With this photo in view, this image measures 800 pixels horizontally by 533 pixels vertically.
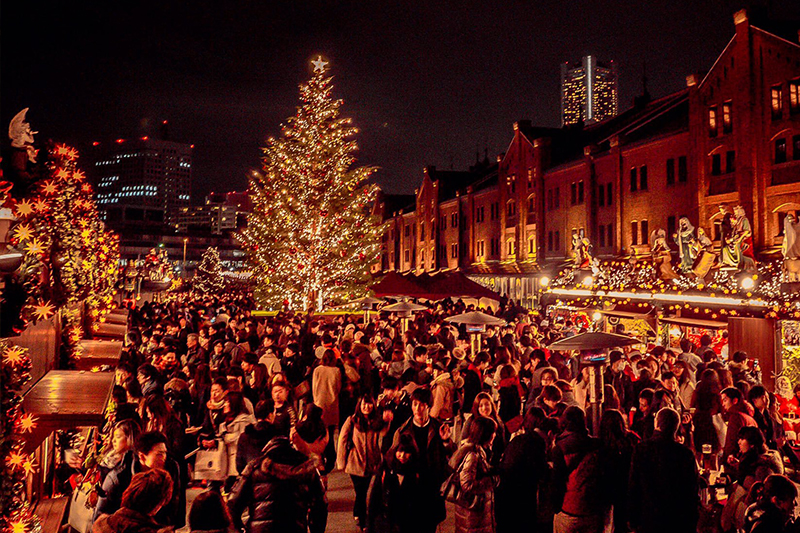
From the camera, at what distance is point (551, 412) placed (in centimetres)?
773

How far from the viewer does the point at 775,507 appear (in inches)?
199

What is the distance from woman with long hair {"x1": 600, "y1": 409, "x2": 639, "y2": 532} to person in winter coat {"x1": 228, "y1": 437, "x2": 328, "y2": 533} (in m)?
2.79

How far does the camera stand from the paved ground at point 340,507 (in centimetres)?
820

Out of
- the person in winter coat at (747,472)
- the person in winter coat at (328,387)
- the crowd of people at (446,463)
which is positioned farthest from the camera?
the person in winter coat at (328,387)

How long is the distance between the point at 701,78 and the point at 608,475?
27.4 meters

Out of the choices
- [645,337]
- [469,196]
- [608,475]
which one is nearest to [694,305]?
[645,337]

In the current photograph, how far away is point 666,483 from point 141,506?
14.2ft

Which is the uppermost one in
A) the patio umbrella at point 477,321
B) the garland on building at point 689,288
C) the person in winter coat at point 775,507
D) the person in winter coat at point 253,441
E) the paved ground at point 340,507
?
the garland on building at point 689,288

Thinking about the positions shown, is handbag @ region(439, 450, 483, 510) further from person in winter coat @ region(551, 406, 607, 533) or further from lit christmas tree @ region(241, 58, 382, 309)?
lit christmas tree @ region(241, 58, 382, 309)

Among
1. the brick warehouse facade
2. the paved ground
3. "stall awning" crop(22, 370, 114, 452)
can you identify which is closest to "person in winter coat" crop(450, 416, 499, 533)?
the paved ground

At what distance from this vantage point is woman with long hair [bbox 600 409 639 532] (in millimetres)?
6285

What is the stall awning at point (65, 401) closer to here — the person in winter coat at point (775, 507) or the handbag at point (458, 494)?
the handbag at point (458, 494)

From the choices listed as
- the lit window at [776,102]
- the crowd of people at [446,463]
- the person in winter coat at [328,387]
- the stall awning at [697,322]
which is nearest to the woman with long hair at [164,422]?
the crowd of people at [446,463]

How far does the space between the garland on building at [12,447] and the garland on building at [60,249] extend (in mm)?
344
